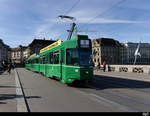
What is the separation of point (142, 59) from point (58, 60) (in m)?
106

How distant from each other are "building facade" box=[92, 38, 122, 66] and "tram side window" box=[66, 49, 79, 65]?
298ft

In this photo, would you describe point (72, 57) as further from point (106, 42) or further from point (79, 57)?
point (106, 42)

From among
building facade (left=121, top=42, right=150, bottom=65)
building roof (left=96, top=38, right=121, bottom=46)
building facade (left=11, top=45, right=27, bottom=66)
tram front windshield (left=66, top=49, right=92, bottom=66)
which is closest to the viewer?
tram front windshield (left=66, top=49, right=92, bottom=66)

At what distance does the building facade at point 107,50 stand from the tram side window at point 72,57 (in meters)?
90.9

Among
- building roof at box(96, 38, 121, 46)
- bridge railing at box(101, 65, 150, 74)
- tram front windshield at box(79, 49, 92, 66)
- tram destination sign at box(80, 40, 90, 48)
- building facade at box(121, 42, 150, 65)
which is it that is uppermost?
building roof at box(96, 38, 121, 46)

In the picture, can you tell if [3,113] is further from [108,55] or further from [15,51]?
[15,51]


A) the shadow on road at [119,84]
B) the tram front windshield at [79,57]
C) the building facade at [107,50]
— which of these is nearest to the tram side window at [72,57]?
the tram front windshield at [79,57]

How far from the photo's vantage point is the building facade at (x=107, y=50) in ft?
340

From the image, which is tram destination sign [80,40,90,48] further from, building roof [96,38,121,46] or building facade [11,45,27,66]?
building facade [11,45,27,66]

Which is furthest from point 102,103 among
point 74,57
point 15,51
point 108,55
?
point 15,51

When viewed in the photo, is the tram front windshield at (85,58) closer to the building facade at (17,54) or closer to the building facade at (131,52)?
the building facade at (131,52)

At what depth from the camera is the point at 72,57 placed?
441 inches

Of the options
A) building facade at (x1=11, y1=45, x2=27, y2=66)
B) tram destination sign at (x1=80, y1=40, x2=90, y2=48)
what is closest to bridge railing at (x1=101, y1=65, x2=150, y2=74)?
tram destination sign at (x1=80, y1=40, x2=90, y2=48)

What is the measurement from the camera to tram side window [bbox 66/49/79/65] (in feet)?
36.3
